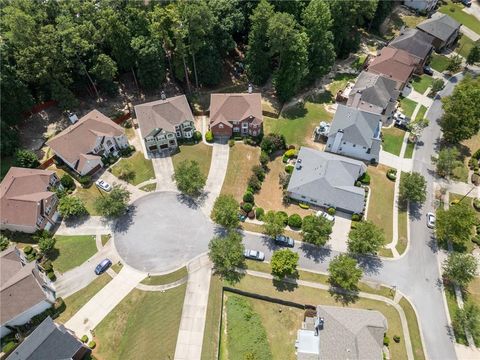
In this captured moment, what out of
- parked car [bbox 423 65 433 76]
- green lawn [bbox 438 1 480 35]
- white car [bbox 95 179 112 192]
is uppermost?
green lawn [bbox 438 1 480 35]

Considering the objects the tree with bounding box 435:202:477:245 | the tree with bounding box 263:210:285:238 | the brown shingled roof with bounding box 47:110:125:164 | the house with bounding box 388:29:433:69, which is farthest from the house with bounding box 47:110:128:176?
the house with bounding box 388:29:433:69

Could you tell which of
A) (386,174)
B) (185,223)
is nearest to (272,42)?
(386,174)

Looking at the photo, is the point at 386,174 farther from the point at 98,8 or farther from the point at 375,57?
the point at 98,8

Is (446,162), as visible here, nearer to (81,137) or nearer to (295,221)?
(295,221)

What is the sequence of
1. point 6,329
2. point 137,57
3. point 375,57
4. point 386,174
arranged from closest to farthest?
point 6,329 → point 386,174 → point 137,57 → point 375,57

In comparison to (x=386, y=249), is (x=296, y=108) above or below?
above

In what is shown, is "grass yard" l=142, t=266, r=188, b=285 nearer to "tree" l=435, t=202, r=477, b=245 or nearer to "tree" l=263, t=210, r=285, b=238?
"tree" l=263, t=210, r=285, b=238

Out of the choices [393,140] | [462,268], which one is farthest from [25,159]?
[462,268]
